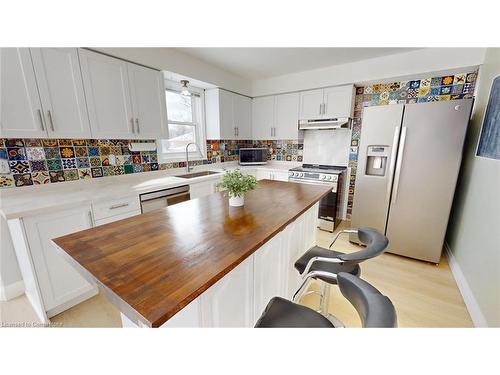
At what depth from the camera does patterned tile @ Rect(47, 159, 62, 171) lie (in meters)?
2.02

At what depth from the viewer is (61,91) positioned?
183 centimetres

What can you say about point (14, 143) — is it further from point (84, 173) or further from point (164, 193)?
point (164, 193)

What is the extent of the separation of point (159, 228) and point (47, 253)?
1.17 meters

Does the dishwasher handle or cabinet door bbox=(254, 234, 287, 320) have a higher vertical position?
the dishwasher handle

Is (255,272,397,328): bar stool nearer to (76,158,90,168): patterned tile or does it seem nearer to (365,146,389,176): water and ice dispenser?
(365,146,389,176): water and ice dispenser

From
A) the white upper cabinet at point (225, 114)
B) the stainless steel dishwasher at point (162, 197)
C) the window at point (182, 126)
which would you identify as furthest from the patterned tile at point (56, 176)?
the white upper cabinet at point (225, 114)

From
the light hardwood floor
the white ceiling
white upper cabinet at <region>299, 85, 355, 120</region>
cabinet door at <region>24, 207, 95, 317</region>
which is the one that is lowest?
the light hardwood floor

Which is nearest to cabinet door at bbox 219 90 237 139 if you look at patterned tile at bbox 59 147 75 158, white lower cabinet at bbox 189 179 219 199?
white lower cabinet at bbox 189 179 219 199

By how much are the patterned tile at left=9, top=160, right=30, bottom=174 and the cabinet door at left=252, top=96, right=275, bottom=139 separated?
10.4ft

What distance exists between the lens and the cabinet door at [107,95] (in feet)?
6.50

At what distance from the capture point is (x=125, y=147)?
8.34 ft

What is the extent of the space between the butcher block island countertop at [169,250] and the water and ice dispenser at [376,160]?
5.21ft

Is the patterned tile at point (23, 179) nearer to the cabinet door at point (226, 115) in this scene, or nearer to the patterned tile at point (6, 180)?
the patterned tile at point (6, 180)
